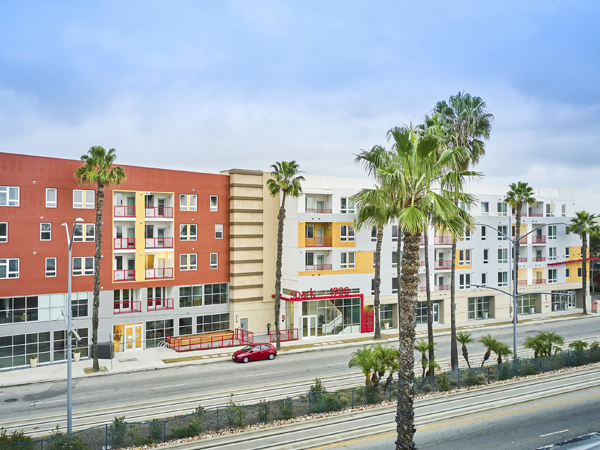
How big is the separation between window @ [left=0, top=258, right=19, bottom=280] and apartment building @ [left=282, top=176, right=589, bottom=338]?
870 inches

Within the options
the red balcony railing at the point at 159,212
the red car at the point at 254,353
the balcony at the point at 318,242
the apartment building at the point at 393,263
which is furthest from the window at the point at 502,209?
the red balcony railing at the point at 159,212

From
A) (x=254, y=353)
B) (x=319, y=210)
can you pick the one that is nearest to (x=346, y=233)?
(x=319, y=210)

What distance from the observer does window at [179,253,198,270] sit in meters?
44.6

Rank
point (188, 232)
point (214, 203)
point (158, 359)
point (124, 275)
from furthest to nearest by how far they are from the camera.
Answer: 1. point (214, 203)
2. point (188, 232)
3. point (124, 275)
4. point (158, 359)

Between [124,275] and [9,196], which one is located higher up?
[9,196]

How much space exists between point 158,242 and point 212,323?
9094 mm

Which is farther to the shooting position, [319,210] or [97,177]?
[319,210]

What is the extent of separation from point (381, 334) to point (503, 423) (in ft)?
83.6

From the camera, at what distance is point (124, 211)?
136 feet

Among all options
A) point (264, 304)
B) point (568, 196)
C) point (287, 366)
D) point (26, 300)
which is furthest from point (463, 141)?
point (568, 196)

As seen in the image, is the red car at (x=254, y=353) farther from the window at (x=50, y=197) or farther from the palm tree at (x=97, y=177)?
the window at (x=50, y=197)

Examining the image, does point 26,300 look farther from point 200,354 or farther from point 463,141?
point 463,141

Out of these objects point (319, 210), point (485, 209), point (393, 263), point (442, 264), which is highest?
point (485, 209)

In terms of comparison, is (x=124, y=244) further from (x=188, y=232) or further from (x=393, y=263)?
(x=393, y=263)
